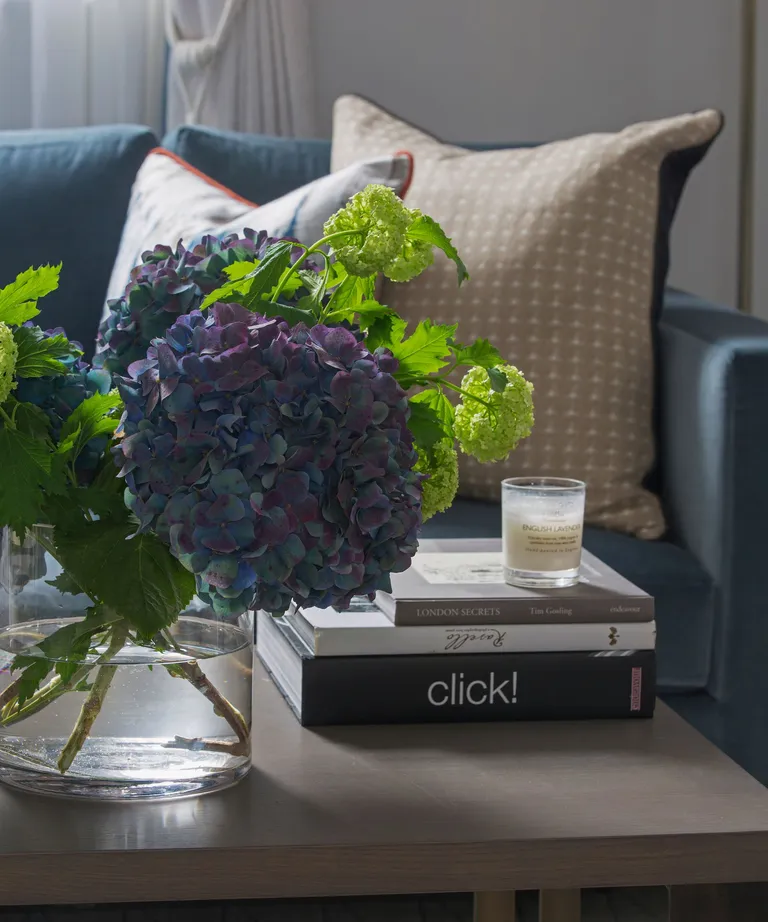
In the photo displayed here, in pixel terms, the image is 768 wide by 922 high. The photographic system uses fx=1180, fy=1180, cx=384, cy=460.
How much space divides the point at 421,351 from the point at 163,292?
0.55 feet

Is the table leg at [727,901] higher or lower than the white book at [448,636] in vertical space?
lower

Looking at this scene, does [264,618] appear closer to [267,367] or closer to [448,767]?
[448,767]

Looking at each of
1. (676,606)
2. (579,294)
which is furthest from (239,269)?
(579,294)

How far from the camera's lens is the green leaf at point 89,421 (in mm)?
670

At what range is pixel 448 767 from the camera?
2.51 feet

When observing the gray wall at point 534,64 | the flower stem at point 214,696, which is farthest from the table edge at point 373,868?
the gray wall at point 534,64

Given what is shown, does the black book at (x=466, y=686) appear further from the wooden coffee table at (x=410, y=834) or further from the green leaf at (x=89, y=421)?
the green leaf at (x=89, y=421)

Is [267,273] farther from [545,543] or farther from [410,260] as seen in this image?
[545,543]

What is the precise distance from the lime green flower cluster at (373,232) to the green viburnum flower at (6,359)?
0.18 m

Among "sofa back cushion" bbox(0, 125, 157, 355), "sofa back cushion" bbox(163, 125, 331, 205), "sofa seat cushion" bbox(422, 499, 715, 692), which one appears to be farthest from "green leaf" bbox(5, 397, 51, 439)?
"sofa back cushion" bbox(163, 125, 331, 205)

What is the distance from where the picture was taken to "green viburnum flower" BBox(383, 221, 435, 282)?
2.16 feet

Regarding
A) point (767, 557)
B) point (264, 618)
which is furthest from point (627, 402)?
point (264, 618)

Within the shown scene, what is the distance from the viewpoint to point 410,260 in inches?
26.3

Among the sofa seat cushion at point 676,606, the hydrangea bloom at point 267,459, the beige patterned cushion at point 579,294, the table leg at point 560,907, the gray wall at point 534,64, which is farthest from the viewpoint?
the gray wall at point 534,64
